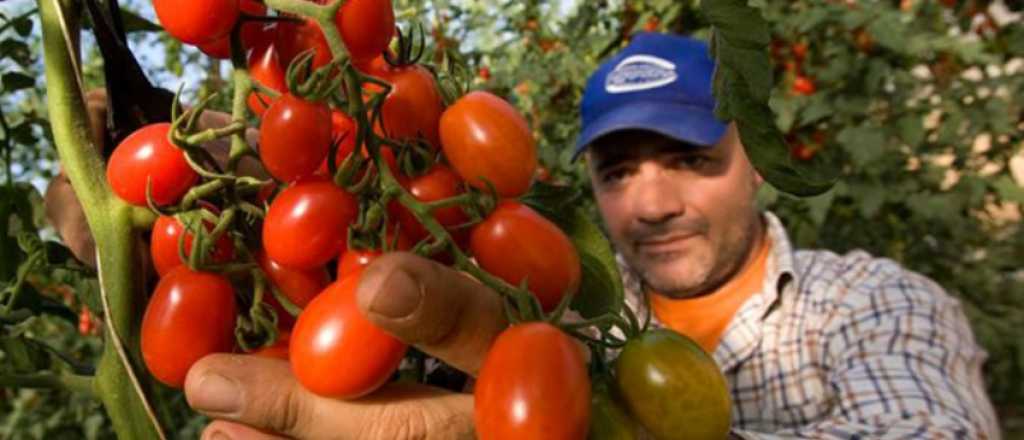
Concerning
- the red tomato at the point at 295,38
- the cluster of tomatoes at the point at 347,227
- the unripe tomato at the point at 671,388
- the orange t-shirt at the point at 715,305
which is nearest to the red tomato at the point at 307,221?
the cluster of tomatoes at the point at 347,227

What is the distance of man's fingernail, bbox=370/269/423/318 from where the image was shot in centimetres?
53

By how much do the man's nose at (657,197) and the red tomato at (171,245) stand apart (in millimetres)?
1515

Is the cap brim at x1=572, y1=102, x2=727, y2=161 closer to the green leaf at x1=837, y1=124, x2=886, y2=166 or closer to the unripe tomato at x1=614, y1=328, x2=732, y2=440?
the green leaf at x1=837, y1=124, x2=886, y2=166

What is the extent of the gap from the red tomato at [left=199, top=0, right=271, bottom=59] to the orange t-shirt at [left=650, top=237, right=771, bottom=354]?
158 cm

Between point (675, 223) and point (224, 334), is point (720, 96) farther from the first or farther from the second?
point (675, 223)

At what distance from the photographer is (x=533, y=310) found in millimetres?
578

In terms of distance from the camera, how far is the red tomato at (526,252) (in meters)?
0.60

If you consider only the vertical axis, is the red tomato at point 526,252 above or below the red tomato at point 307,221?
below

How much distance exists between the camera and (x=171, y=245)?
2.06ft

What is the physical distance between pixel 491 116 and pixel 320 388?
22 centimetres

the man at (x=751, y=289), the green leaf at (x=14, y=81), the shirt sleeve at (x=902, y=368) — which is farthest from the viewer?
the man at (x=751, y=289)

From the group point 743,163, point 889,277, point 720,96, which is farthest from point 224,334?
point 743,163

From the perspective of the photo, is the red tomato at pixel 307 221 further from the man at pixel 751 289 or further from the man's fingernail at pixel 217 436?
the man at pixel 751 289

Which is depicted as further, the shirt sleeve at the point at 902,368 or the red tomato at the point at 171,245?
the shirt sleeve at the point at 902,368
